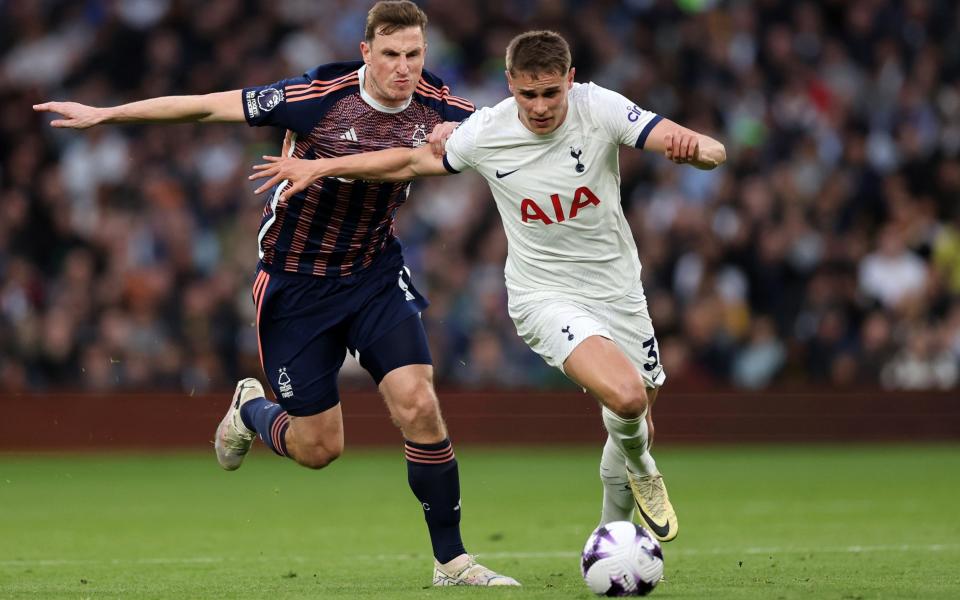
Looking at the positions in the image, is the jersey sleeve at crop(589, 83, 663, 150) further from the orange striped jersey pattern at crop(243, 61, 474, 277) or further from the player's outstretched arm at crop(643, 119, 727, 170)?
the orange striped jersey pattern at crop(243, 61, 474, 277)

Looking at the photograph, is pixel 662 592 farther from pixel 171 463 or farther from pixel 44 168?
pixel 44 168

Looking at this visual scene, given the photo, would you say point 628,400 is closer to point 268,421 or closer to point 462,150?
point 462,150

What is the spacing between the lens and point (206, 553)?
31.2ft

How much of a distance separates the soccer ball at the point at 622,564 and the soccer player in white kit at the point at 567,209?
31.6 inches

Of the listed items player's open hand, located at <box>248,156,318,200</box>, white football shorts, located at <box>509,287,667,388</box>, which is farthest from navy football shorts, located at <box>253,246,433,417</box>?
player's open hand, located at <box>248,156,318,200</box>

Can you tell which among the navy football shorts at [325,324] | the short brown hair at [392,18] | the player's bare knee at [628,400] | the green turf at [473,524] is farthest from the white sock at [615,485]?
the short brown hair at [392,18]

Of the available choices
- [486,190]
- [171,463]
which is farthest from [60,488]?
[486,190]

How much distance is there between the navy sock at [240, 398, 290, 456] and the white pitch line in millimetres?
735

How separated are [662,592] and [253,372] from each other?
9.34 meters

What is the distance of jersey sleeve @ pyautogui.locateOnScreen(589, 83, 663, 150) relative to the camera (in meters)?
7.53

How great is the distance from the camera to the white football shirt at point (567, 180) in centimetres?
769

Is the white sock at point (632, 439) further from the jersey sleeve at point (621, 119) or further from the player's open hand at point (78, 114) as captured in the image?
the player's open hand at point (78, 114)

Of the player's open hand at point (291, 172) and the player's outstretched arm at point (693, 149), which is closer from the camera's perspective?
the player's outstretched arm at point (693, 149)

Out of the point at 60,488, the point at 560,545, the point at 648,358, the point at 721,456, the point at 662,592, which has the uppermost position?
the point at 648,358
